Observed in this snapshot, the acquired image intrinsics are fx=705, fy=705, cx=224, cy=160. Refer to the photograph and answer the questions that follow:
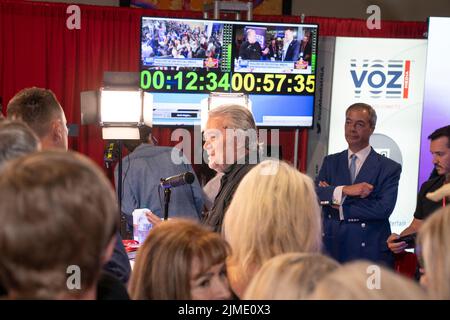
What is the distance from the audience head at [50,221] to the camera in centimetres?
112

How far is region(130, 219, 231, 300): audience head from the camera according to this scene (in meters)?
1.73

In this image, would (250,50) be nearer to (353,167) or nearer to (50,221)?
(353,167)

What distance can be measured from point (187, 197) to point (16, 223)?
2.69 meters

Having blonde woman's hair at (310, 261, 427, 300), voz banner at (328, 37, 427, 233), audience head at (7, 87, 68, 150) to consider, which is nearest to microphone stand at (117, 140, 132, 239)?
audience head at (7, 87, 68, 150)

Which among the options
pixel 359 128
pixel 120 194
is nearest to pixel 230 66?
pixel 359 128

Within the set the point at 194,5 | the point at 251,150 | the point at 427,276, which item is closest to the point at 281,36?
the point at 194,5

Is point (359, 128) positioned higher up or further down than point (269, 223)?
higher up

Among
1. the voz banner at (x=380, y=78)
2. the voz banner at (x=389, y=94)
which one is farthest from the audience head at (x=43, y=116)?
the voz banner at (x=380, y=78)

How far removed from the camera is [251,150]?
3072 mm

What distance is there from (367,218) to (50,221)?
3.11m

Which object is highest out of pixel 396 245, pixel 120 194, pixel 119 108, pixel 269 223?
pixel 119 108

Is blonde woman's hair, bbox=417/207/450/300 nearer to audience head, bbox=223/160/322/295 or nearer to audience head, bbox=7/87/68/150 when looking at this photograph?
audience head, bbox=223/160/322/295

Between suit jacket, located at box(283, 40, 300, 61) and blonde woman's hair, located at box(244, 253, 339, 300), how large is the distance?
4.70m

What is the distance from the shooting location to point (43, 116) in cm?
265
